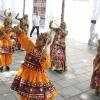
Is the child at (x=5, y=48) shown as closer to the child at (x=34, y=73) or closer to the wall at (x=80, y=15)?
the child at (x=34, y=73)

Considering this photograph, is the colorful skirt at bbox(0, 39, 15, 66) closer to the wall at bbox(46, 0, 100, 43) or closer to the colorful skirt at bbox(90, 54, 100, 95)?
the colorful skirt at bbox(90, 54, 100, 95)

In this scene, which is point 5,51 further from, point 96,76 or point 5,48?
point 96,76

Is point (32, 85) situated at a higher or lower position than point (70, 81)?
higher

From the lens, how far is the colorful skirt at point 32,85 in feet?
9.51

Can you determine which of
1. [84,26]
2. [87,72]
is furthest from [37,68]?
[84,26]

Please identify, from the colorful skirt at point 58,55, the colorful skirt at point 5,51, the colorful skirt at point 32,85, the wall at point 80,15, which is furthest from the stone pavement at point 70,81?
the wall at point 80,15

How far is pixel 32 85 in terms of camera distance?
290 cm

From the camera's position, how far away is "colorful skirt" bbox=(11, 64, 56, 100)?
2.90 m

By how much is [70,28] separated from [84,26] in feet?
4.47

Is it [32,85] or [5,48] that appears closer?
[32,85]

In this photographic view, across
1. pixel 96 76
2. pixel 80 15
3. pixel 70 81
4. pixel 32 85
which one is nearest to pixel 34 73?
pixel 32 85

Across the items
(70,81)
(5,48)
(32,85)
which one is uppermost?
(5,48)

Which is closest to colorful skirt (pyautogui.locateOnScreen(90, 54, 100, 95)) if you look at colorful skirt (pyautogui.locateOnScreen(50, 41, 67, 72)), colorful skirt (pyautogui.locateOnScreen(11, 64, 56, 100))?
colorful skirt (pyautogui.locateOnScreen(50, 41, 67, 72))

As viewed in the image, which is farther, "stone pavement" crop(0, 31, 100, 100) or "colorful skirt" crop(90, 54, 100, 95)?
"colorful skirt" crop(90, 54, 100, 95)
